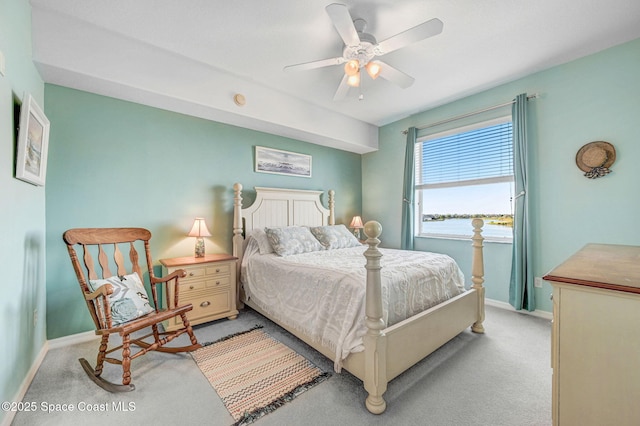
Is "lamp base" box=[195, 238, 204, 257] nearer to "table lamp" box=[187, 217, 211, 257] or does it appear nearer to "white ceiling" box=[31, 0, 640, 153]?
"table lamp" box=[187, 217, 211, 257]

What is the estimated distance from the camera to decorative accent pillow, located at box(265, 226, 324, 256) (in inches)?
116

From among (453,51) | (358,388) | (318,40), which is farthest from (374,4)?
(358,388)

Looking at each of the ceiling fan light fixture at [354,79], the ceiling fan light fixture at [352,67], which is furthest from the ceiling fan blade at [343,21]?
the ceiling fan light fixture at [354,79]

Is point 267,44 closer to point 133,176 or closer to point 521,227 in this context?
point 133,176

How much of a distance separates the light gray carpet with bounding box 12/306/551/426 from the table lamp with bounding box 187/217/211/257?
1.06m

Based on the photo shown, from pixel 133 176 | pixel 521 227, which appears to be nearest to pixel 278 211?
pixel 133 176

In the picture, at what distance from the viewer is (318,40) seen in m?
2.30

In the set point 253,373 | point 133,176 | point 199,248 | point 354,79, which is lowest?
point 253,373

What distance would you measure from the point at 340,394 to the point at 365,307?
618 millimetres

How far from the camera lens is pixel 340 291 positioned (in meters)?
1.82

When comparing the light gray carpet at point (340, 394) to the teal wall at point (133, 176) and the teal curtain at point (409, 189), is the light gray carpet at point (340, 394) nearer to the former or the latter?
the teal wall at point (133, 176)

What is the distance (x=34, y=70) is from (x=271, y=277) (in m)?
2.56

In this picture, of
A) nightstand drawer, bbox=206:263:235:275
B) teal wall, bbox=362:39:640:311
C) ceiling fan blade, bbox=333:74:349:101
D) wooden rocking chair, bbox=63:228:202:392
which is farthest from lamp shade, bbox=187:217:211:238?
teal wall, bbox=362:39:640:311

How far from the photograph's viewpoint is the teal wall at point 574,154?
2.39 metres
